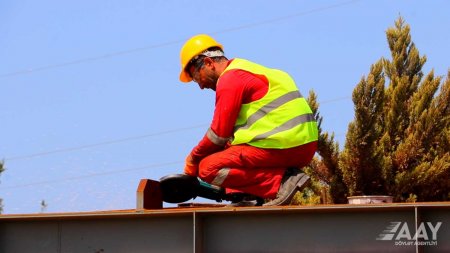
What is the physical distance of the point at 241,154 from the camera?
22.8 feet

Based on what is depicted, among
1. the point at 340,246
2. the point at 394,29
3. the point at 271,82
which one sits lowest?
the point at 340,246

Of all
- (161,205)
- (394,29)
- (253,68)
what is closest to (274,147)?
(253,68)

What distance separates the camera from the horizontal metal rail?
5.86 metres

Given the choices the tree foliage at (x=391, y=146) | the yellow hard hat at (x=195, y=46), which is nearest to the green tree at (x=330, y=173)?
the tree foliage at (x=391, y=146)

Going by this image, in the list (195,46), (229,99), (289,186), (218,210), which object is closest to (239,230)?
(218,210)

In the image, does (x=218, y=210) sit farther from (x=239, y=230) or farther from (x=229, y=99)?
(x=229, y=99)

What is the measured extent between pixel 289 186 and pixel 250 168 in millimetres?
358

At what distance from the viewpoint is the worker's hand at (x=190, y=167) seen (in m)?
7.30

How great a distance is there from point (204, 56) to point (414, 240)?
8.45 ft

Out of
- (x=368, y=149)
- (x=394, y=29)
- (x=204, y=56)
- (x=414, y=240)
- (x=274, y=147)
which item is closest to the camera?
(x=414, y=240)

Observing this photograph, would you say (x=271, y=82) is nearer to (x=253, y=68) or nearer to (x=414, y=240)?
(x=253, y=68)

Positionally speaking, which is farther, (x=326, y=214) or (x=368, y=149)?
(x=368, y=149)

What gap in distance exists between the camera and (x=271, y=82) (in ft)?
Result: 23.4

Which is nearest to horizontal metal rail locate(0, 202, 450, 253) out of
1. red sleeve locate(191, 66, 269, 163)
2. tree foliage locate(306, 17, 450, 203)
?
red sleeve locate(191, 66, 269, 163)
